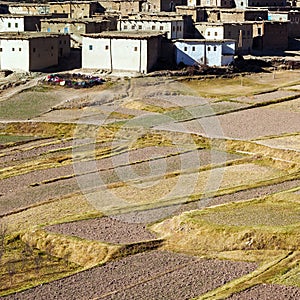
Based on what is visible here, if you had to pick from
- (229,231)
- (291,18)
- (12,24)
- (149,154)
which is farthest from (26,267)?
(291,18)

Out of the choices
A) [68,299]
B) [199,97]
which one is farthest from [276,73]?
[68,299]

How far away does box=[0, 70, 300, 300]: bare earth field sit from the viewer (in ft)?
48.7

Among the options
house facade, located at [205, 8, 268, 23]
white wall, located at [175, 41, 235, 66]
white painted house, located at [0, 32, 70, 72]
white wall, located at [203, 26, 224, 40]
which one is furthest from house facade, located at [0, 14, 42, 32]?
house facade, located at [205, 8, 268, 23]

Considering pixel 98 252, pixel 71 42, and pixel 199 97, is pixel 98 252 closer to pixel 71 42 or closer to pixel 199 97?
pixel 199 97

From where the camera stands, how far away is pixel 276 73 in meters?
37.2

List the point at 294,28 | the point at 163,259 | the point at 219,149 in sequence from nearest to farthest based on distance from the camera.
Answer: the point at 163,259 < the point at 219,149 < the point at 294,28

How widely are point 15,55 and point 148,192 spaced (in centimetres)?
1652

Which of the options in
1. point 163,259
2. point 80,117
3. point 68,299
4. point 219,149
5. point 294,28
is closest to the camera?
point 68,299

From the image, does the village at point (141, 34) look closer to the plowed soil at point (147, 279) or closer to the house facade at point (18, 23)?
the house facade at point (18, 23)

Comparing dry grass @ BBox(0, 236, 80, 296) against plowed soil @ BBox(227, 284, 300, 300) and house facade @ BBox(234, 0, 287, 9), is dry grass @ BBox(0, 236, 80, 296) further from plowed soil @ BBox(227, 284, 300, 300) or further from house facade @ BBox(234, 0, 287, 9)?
house facade @ BBox(234, 0, 287, 9)

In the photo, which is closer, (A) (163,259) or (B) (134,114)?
(A) (163,259)

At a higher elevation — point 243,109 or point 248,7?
point 248,7

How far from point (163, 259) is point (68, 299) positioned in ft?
7.50

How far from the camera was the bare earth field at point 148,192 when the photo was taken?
14.9 m
